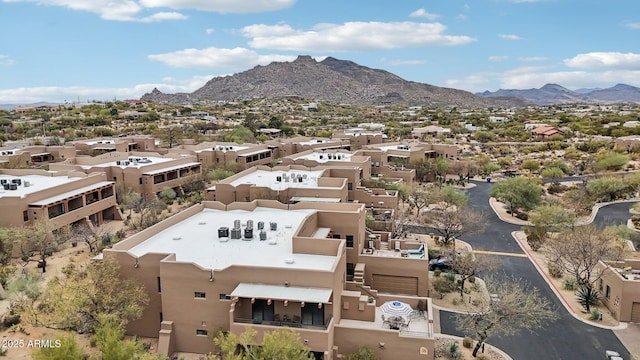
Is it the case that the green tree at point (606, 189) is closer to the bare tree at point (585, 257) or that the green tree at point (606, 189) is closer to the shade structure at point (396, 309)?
the bare tree at point (585, 257)

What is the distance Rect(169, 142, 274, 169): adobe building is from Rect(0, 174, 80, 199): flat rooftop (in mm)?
22507

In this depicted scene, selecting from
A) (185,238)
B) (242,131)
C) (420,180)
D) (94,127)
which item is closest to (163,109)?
(94,127)

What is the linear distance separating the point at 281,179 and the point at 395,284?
18.1m

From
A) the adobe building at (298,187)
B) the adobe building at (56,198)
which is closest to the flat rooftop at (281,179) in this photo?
the adobe building at (298,187)

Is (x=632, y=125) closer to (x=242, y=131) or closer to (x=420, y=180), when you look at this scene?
(x=420, y=180)

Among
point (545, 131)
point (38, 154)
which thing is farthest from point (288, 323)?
point (545, 131)

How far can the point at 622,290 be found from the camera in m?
30.5

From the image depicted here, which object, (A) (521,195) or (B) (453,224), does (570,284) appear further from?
(A) (521,195)

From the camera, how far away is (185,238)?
101ft

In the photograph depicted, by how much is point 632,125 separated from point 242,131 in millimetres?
101033

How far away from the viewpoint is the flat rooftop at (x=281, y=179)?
44.5m

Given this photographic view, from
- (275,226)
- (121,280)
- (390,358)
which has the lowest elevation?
(390,358)

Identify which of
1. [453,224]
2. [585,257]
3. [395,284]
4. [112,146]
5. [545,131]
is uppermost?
[545,131]

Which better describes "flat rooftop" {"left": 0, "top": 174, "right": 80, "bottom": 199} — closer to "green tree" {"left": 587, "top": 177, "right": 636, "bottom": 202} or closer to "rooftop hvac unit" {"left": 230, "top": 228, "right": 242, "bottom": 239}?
"rooftop hvac unit" {"left": 230, "top": 228, "right": 242, "bottom": 239}
